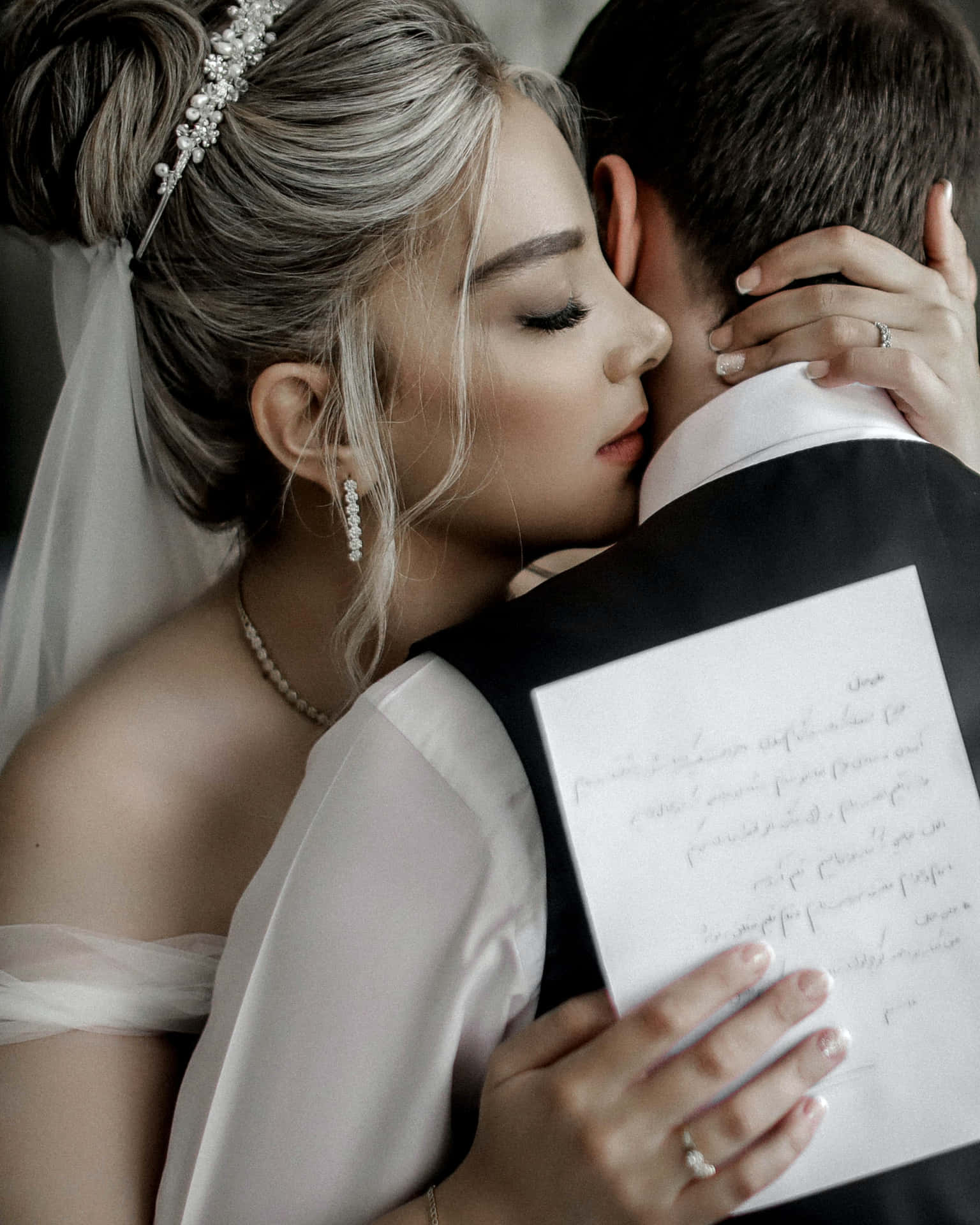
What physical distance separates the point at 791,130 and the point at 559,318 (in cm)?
26

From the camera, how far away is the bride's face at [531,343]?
39.1 inches

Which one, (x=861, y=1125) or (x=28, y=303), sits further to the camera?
(x=28, y=303)

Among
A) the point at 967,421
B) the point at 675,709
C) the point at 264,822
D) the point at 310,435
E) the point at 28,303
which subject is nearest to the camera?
the point at 675,709

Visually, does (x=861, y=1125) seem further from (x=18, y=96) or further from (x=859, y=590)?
(x=18, y=96)

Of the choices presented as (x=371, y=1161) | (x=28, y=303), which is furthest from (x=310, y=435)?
(x=28, y=303)

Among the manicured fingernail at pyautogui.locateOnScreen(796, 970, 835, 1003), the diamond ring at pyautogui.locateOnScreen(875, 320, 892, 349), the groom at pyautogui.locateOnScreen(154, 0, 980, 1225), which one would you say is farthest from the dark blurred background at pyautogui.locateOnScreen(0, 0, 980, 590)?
the manicured fingernail at pyautogui.locateOnScreen(796, 970, 835, 1003)

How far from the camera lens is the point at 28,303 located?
2021mm

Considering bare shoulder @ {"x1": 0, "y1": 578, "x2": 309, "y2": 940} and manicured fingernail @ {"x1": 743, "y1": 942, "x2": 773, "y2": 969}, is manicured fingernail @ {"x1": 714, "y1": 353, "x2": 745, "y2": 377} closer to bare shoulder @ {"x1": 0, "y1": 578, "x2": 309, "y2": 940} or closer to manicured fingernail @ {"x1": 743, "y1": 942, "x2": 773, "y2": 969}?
manicured fingernail @ {"x1": 743, "y1": 942, "x2": 773, "y2": 969}

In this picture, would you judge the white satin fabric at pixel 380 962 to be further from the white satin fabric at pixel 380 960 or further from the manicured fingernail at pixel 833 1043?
the manicured fingernail at pixel 833 1043

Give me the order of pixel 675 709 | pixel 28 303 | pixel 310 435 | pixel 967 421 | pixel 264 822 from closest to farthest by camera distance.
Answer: pixel 675 709 → pixel 967 421 → pixel 310 435 → pixel 264 822 → pixel 28 303

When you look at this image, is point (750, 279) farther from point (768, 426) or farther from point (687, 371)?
point (768, 426)

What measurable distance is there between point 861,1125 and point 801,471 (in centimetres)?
43

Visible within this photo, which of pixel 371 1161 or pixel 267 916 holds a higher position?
pixel 267 916

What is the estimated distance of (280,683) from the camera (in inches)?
50.5
